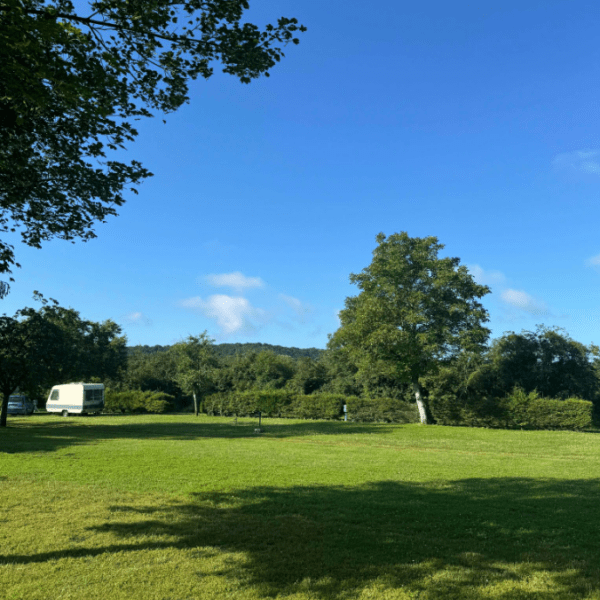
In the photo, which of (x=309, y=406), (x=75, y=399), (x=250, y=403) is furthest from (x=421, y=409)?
(x=75, y=399)

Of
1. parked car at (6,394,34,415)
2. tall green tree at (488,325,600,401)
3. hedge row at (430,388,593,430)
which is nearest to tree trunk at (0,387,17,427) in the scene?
parked car at (6,394,34,415)

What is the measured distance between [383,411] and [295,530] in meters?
28.1

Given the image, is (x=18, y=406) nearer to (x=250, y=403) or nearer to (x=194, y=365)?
(x=194, y=365)

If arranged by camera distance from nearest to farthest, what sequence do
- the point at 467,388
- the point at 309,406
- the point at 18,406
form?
the point at 309,406 → the point at 467,388 → the point at 18,406

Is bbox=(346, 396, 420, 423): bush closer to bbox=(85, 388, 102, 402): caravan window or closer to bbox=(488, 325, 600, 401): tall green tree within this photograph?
bbox=(488, 325, 600, 401): tall green tree

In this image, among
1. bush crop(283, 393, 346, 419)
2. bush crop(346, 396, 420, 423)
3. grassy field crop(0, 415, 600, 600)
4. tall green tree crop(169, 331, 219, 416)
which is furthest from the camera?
tall green tree crop(169, 331, 219, 416)

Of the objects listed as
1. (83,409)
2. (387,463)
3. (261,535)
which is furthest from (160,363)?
(261,535)

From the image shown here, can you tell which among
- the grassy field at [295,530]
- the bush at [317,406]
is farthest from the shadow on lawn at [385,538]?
the bush at [317,406]

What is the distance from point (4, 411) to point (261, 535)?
2580 cm

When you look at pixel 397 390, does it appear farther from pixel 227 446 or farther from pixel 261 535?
pixel 261 535

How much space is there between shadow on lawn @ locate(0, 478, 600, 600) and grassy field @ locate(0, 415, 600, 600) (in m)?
0.02

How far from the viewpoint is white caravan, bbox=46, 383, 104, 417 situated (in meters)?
39.0

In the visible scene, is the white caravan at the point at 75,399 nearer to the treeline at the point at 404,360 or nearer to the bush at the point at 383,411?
→ the treeline at the point at 404,360

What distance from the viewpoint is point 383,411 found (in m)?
33.1
